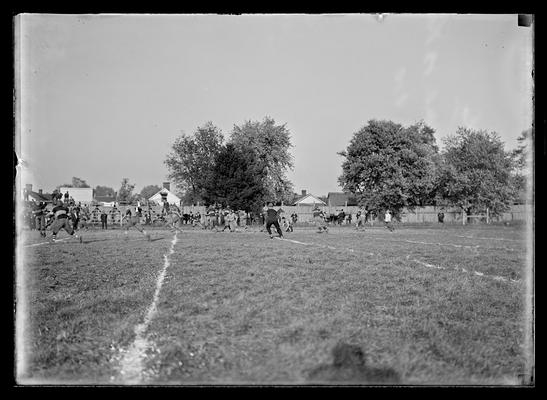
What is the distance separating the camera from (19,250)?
3.46 meters

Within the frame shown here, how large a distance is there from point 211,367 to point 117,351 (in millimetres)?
969

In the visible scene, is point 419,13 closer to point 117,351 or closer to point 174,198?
point 117,351

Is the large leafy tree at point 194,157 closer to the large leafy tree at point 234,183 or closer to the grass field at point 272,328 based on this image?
the large leafy tree at point 234,183

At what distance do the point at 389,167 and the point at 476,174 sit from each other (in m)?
10.4

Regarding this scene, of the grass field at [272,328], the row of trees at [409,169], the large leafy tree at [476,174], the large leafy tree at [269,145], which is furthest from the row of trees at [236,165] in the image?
the grass field at [272,328]

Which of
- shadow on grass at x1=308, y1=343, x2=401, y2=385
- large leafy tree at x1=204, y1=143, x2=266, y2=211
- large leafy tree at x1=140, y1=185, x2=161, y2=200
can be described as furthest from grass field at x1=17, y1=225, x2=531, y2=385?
large leafy tree at x1=140, y1=185, x2=161, y2=200

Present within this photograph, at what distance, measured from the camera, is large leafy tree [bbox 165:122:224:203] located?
6100 cm

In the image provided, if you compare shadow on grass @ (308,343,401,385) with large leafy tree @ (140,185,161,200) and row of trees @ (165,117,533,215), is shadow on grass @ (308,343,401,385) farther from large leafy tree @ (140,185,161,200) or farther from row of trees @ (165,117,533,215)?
large leafy tree @ (140,185,161,200)

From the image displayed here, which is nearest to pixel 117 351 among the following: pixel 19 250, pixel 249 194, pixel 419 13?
pixel 19 250

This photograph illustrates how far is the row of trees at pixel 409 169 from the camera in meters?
57.7

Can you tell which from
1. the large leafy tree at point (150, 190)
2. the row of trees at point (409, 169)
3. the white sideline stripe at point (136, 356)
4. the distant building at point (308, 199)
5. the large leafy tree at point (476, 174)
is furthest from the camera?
the distant building at point (308, 199)

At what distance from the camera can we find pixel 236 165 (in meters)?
54.6

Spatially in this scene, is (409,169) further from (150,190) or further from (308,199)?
(150,190)

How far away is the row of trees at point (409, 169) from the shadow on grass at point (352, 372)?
185ft
